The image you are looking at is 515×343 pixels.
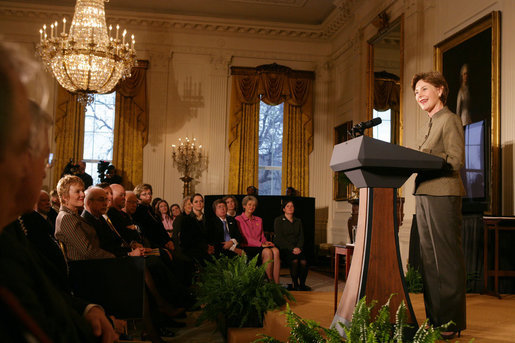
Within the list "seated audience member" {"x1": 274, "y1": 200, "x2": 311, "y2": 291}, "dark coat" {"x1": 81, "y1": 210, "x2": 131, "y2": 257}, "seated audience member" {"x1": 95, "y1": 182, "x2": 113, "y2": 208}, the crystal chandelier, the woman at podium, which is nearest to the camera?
the woman at podium

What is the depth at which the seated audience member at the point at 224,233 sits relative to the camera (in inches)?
236

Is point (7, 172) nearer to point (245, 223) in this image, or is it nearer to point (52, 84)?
point (245, 223)

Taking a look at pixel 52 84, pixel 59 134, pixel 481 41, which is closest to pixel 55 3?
pixel 52 84

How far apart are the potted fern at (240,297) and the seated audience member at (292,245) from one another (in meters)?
2.26

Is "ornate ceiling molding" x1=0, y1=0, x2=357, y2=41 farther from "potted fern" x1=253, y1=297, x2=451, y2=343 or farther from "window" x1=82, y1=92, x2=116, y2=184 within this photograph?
"potted fern" x1=253, y1=297, x2=451, y2=343

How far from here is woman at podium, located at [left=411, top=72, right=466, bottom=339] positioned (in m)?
2.50

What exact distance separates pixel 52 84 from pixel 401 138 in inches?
303

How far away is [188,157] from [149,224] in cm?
543

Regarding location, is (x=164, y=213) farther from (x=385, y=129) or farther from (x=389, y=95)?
(x=389, y=95)

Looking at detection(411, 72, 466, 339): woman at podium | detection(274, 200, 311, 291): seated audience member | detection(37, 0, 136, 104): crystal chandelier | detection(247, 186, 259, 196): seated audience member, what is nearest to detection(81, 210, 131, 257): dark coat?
detection(411, 72, 466, 339): woman at podium

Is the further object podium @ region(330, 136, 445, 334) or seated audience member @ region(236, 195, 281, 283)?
seated audience member @ region(236, 195, 281, 283)

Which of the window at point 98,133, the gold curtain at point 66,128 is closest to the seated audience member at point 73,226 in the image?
the gold curtain at point 66,128

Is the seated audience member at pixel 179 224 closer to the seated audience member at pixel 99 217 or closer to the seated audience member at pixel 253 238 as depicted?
the seated audience member at pixel 253 238

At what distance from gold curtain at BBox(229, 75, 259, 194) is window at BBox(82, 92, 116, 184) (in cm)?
281
